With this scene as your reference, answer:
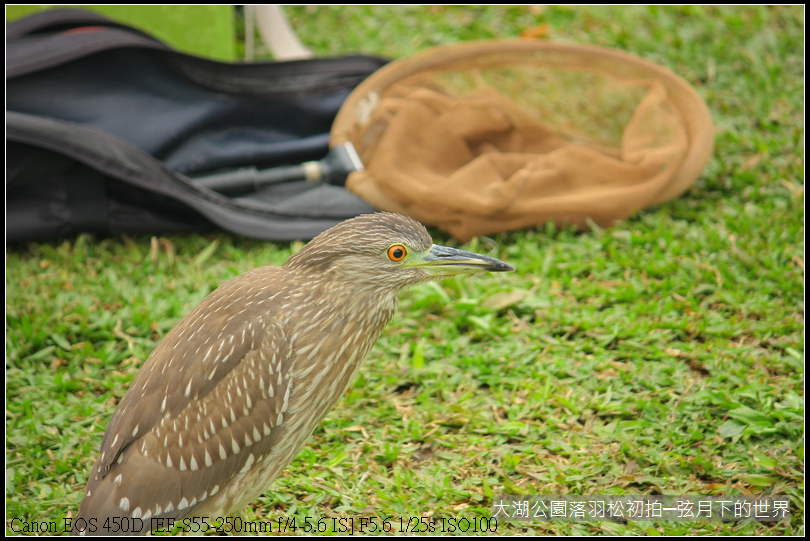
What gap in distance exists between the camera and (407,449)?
3707 mm

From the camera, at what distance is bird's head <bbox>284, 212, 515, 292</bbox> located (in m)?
3.13

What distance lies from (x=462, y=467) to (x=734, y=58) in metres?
4.52

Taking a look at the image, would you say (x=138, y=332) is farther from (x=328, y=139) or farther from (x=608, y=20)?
(x=608, y=20)

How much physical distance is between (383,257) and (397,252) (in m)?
0.06

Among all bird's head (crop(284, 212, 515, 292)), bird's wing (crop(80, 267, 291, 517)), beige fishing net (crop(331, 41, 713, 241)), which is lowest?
bird's wing (crop(80, 267, 291, 517))

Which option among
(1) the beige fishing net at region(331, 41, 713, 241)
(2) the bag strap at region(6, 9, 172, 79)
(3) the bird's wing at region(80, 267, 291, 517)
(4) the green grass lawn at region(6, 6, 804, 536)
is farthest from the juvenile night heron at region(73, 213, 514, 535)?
(2) the bag strap at region(6, 9, 172, 79)

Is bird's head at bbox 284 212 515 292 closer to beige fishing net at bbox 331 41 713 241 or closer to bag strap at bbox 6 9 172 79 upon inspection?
beige fishing net at bbox 331 41 713 241

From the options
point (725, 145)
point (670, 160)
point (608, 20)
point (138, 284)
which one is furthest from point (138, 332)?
point (608, 20)

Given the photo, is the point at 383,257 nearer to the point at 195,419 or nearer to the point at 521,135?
the point at 195,419

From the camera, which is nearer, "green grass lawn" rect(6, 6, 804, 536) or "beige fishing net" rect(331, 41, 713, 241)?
"green grass lawn" rect(6, 6, 804, 536)

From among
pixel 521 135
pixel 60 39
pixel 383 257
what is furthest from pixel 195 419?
pixel 521 135

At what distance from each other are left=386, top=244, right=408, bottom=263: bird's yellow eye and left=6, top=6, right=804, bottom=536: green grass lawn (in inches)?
38.1

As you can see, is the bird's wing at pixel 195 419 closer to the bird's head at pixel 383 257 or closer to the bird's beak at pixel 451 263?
the bird's head at pixel 383 257

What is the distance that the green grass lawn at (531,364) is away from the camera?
3.48 metres
